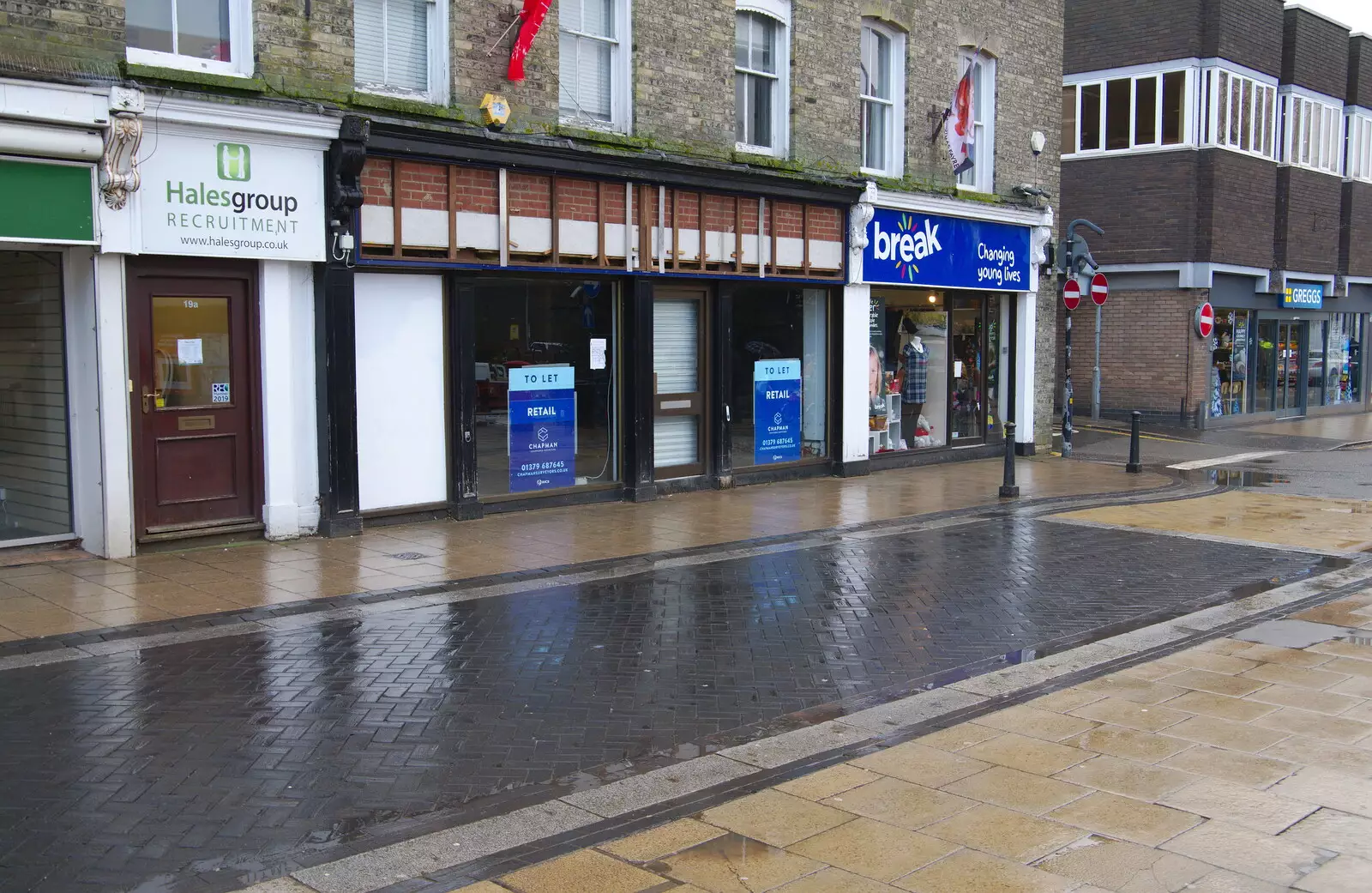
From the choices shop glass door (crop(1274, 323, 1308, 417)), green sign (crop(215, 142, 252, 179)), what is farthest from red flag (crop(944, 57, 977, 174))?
shop glass door (crop(1274, 323, 1308, 417))

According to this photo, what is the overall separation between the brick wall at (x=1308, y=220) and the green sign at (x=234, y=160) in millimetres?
25481

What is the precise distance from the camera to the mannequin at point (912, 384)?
1862cm

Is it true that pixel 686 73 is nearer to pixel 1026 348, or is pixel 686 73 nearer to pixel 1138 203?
pixel 1026 348

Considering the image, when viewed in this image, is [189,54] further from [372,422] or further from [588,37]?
[588,37]

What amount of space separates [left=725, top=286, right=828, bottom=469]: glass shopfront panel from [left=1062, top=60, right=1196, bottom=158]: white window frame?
1240 centimetres

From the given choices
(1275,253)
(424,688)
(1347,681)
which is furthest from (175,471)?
(1275,253)

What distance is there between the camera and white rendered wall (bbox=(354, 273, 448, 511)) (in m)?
11.8

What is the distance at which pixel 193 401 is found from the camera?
10.9 meters

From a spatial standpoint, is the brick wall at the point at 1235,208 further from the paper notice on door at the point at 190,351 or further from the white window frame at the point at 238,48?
the paper notice on door at the point at 190,351

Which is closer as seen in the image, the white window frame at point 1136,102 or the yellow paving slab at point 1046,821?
the yellow paving slab at point 1046,821

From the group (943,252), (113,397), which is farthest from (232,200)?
(943,252)

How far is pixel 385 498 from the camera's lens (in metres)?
12.1

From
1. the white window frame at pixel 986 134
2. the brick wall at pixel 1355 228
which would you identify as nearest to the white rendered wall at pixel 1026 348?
the white window frame at pixel 986 134

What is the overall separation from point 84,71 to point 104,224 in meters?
1.26
